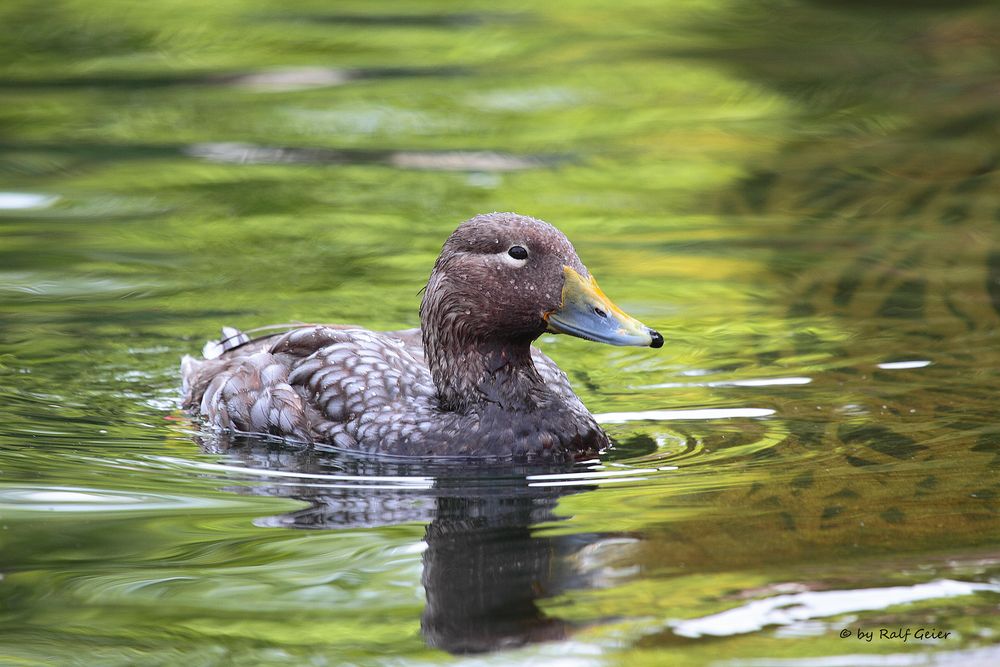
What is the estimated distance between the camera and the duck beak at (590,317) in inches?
300

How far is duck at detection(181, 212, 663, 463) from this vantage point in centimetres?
782

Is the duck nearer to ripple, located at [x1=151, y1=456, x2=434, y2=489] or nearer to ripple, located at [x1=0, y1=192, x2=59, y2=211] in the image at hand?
ripple, located at [x1=151, y1=456, x2=434, y2=489]

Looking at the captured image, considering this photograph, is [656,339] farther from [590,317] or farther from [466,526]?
[466,526]

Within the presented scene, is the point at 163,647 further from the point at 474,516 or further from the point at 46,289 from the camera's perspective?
the point at 46,289

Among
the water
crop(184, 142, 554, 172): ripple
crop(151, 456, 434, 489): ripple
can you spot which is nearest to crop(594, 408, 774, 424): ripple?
the water

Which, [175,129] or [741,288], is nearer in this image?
[741,288]

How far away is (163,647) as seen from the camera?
553cm

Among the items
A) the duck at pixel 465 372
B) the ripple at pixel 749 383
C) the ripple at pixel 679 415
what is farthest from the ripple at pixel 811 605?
the ripple at pixel 749 383

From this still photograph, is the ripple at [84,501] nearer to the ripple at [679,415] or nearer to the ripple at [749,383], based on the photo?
the ripple at [679,415]

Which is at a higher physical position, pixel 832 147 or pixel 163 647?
pixel 832 147

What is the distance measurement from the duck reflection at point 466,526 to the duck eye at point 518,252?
3.40 feet

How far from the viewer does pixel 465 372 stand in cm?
813

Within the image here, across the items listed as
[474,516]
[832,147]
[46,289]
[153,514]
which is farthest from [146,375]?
[832,147]

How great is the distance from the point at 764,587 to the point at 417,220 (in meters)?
6.93
